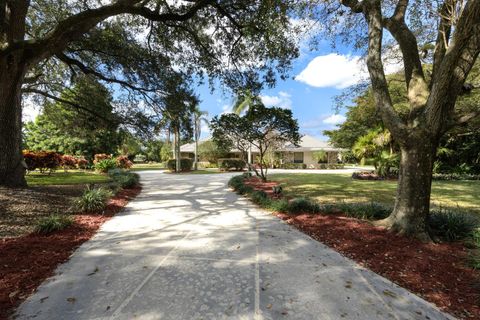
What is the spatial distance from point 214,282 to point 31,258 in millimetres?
2934

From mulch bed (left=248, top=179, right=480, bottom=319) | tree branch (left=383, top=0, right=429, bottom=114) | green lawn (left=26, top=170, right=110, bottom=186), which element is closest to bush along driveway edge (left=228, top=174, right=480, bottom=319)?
mulch bed (left=248, top=179, right=480, bottom=319)

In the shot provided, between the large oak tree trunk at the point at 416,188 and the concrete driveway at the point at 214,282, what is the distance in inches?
70.5

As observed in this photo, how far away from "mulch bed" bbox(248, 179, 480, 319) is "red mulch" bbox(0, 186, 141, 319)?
461cm

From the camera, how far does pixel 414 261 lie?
12.4 feet

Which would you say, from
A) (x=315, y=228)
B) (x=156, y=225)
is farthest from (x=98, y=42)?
(x=315, y=228)

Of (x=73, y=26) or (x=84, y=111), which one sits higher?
(x=73, y=26)

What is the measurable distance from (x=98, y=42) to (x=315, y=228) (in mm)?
10008

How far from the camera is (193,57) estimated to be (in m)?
10.0

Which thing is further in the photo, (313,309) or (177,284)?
(177,284)

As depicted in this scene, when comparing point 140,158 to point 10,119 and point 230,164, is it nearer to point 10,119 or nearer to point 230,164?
point 230,164

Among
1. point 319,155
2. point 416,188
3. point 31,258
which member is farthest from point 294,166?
point 31,258

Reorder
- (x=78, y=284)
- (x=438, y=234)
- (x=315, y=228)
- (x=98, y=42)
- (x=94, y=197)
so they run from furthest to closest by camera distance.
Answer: (x=98, y=42) → (x=94, y=197) → (x=315, y=228) → (x=438, y=234) → (x=78, y=284)

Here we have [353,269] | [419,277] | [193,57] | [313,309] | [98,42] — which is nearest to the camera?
[313,309]

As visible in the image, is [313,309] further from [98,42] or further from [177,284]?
[98,42]
